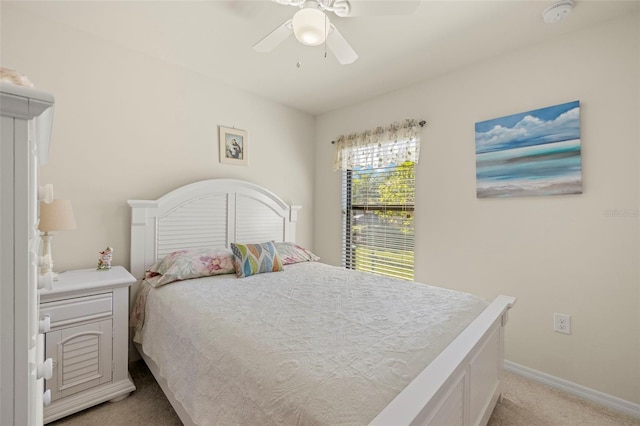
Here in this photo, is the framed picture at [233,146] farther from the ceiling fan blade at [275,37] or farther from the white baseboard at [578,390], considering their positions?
the white baseboard at [578,390]

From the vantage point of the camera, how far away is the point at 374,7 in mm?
1453

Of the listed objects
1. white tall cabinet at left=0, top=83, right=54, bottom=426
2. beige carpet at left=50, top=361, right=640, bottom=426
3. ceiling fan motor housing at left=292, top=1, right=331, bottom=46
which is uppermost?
ceiling fan motor housing at left=292, top=1, right=331, bottom=46

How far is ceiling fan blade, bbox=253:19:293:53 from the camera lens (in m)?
1.67

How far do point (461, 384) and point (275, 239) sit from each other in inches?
94.2

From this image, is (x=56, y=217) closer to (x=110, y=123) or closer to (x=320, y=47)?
(x=110, y=123)

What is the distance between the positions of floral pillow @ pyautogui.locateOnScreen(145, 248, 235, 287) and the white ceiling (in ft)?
5.41

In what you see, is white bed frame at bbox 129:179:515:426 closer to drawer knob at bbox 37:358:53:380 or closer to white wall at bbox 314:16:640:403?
white wall at bbox 314:16:640:403

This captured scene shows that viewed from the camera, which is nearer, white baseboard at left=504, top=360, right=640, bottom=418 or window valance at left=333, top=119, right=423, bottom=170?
white baseboard at left=504, top=360, right=640, bottom=418

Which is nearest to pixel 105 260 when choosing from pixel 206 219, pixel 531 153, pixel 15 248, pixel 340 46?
pixel 206 219

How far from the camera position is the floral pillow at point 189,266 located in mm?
2072

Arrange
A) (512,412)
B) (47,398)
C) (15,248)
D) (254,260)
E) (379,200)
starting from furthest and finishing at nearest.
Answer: (379,200), (254,260), (512,412), (47,398), (15,248)

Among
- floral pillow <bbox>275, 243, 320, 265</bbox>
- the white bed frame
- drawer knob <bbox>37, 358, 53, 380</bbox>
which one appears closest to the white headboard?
the white bed frame

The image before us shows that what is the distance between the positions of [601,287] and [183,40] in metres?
3.45

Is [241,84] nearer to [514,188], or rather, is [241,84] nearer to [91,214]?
[91,214]
